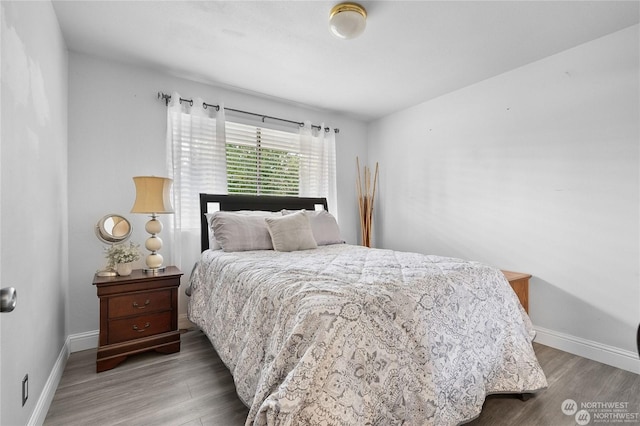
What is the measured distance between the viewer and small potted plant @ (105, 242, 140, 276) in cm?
230

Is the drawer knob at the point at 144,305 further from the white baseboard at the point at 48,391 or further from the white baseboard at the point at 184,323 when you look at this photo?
the white baseboard at the point at 184,323

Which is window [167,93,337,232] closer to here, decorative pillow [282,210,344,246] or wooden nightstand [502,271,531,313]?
decorative pillow [282,210,344,246]

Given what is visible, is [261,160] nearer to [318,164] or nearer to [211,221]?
[318,164]

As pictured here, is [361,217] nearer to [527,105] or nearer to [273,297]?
[527,105]

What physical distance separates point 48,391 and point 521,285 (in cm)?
355

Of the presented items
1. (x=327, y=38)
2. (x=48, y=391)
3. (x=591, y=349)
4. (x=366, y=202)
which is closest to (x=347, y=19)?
(x=327, y=38)

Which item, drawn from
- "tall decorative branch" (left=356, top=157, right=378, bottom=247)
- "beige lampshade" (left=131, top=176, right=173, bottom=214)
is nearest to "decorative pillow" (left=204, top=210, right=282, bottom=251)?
"beige lampshade" (left=131, top=176, right=173, bottom=214)

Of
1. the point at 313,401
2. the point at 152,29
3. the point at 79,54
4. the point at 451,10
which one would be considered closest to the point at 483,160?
the point at 451,10

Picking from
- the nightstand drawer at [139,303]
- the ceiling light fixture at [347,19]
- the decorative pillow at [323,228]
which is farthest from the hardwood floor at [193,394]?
the ceiling light fixture at [347,19]

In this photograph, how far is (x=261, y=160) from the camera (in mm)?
3619

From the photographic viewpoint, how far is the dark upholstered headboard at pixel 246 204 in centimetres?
306

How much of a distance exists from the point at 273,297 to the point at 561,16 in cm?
278

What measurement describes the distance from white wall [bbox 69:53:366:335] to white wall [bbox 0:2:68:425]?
34 cm

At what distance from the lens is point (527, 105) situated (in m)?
2.83
